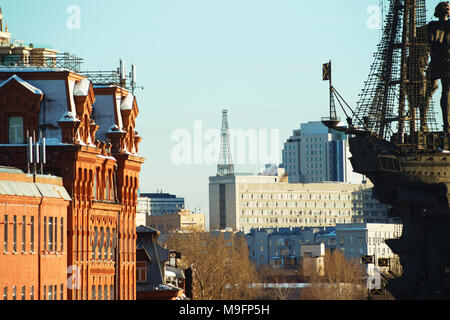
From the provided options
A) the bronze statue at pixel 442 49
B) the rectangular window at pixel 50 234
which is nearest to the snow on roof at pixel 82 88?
the rectangular window at pixel 50 234

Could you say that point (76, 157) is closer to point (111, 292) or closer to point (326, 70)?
point (111, 292)

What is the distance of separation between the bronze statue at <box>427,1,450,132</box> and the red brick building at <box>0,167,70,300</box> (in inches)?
1318

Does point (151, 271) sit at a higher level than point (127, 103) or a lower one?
lower

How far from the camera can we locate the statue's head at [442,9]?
105688 millimetres

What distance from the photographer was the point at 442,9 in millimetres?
106312

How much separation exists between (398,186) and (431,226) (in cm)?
433

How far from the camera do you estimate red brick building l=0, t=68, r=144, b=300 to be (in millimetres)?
92812

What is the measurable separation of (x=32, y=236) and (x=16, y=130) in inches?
630

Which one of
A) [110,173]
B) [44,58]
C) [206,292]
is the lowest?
[206,292]

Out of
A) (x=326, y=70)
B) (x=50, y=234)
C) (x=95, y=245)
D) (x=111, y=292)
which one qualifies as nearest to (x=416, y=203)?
(x=326, y=70)

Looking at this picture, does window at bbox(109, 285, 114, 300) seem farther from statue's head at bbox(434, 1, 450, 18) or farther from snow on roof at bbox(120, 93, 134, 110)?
statue's head at bbox(434, 1, 450, 18)
